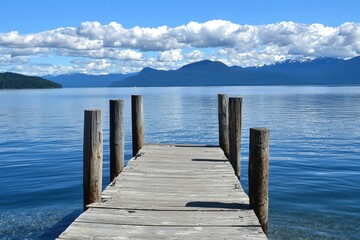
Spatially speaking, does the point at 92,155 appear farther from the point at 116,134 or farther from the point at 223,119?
the point at 223,119

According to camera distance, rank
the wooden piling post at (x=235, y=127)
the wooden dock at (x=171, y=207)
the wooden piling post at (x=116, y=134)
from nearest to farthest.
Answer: the wooden dock at (x=171, y=207) < the wooden piling post at (x=116, y=134) < the wooden piling post at (x=235, y=127)

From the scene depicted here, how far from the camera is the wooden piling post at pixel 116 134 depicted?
38.1 feet

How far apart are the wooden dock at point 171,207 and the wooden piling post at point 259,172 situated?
26 centimetres

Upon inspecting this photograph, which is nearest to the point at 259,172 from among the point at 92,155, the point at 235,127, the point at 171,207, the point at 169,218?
the point at 171,207

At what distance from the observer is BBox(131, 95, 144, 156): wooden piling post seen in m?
14.6

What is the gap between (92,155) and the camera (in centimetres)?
915

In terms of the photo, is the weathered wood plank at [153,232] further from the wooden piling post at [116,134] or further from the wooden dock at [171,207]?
the wooden piling post at [116,134]

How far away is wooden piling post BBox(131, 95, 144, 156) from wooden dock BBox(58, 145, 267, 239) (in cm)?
259

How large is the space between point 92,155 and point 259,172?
3.48m

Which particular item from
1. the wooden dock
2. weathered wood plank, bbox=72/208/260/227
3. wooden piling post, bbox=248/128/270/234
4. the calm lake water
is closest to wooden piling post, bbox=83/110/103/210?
the wooden dock

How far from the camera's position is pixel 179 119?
141 feet


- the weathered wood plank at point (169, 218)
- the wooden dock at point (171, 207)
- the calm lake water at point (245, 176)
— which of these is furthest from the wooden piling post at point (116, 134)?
the weathered wood plank at point (169, 218)

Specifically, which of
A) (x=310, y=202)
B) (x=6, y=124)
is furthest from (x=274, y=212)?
(x=6, y=124)

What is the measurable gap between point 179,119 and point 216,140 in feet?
48.7
